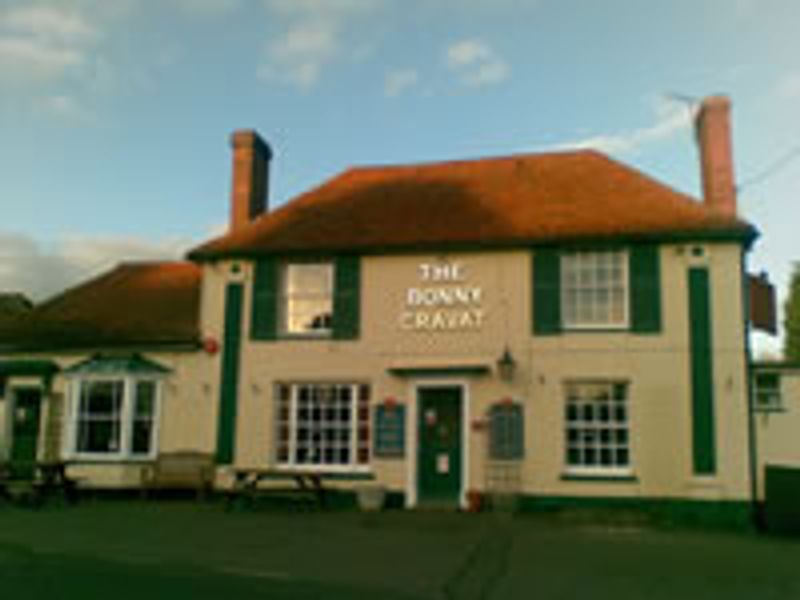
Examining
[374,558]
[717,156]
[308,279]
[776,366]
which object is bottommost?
[374,558]

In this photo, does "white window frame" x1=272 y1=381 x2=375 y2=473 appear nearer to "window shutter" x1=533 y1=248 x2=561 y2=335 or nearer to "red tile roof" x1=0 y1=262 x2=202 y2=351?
"red tile roof" x1=0 y1=262 x2=202 y2=351

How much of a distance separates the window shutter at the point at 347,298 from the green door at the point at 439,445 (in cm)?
210

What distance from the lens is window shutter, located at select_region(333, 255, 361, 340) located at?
15.0 metres

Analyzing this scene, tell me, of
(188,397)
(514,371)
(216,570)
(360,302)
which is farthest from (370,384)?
(216,570)

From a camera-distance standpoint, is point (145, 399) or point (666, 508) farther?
point (145, 399)

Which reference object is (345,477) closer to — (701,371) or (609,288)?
(609,288)

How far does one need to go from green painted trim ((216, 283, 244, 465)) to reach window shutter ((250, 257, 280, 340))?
14.6 inches

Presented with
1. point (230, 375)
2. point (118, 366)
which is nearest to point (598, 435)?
point (230, 375)

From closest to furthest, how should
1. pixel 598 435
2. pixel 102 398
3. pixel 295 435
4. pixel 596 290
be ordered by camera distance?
pixel 598 435
pixel 596 290
pixel 295 435
pixel 102 398

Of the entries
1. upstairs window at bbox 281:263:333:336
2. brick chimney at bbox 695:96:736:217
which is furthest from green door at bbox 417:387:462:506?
brick chimney at bbox 695:96:736:217

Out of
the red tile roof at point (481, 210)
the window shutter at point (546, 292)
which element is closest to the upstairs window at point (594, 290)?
the window shutter at point (546, 292)

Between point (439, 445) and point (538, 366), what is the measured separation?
262 centimetres

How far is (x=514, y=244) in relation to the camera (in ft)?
47.1

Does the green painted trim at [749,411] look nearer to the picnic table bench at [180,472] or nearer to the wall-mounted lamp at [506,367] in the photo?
the wall-mounted lamp at [506,367]
